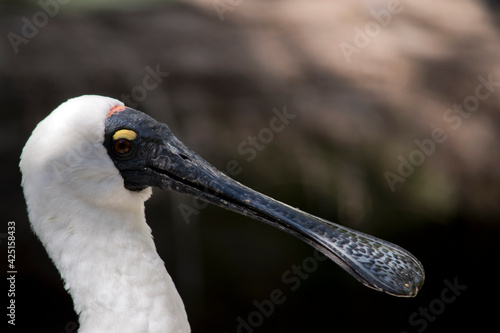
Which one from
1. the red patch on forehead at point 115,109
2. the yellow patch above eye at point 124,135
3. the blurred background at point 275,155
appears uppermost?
the red patch on forehead at point 115,109

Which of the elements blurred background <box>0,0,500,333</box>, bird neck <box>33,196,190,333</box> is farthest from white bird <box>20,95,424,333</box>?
blurred background <box>0,0,500,333</box>

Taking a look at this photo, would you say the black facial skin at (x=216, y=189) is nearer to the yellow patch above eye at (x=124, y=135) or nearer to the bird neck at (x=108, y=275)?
the yellow patch above eye at (x=124, y=135)

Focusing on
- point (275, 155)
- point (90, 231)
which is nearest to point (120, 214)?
point (90, 231)

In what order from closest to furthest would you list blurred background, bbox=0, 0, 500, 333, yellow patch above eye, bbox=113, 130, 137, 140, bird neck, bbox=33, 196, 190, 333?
1. bird neck, bbox=33, 196, 190, 333
2. yellow patch above eye, bbox=113, 130, 137, 140
3. blurred background, bbox=0, 0, 500, 333

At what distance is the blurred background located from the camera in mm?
3969

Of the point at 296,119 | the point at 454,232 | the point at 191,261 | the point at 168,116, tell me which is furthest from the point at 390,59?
the point at 191,261

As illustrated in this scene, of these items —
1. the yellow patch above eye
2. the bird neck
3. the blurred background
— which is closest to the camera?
the bird neck

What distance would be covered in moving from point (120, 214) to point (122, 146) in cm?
21

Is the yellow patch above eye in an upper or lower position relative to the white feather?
upper

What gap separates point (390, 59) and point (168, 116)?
1540mm

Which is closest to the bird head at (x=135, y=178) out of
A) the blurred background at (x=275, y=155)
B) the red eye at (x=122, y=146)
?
the red eye at (x=122, y=146)

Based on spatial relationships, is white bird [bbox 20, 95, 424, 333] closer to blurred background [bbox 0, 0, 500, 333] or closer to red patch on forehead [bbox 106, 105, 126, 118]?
red patch on forehead [bbox 106, 105, 126, 118]

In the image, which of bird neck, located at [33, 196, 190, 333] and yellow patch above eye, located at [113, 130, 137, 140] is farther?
yellow patch above eye, located at [113, 130, 137, 140]

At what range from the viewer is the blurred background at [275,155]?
13.0ft
